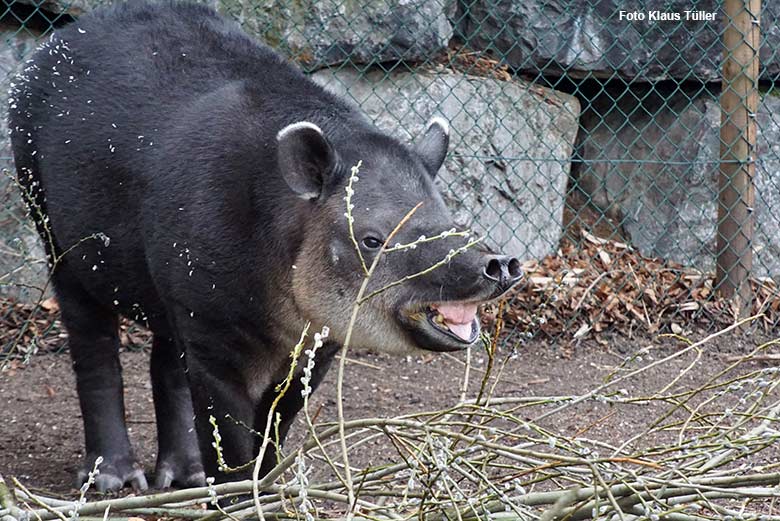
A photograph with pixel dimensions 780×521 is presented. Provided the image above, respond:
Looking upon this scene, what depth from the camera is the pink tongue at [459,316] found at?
13.2ft

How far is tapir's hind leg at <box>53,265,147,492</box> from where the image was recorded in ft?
17.2

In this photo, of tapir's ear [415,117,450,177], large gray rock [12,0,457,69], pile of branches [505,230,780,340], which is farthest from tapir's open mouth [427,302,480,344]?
large gray rock [12,0,457,69]

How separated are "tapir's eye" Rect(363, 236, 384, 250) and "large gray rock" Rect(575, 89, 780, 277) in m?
3.77

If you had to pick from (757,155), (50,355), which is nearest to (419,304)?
(50,355)

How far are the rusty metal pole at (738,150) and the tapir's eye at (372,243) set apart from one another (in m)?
3.69

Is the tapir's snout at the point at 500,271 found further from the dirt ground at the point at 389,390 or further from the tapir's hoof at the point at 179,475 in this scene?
the tapir's hoof at the point at 179,475

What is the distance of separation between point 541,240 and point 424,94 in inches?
48.1

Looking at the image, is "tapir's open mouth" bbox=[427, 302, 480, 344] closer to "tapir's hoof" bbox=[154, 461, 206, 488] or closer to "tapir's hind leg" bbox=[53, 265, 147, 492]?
"tapir's hoof" bbox=[154, 461, 206, 488]

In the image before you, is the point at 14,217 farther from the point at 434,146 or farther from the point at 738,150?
the point at 738,150

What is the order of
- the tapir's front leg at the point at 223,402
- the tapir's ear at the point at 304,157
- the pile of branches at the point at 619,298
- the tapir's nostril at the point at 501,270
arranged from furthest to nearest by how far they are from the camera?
the pile of branches at the point at 619,298 < the tapir's front leg at the point at 223,402 < the tapir's ear at the point at 304,157 < the tapir's nostril at the point at 501,270

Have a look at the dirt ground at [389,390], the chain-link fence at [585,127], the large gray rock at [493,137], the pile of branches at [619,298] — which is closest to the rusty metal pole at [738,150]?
the chain-link fence at [585,127]

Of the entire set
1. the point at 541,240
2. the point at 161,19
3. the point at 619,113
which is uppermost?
the point at 161,19

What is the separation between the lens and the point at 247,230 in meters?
4.41

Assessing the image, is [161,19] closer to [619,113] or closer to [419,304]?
[419,304]
